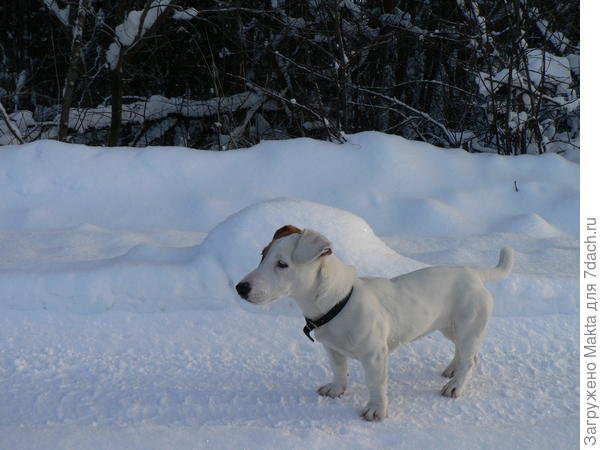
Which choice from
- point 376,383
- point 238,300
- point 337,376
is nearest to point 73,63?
point 238,300

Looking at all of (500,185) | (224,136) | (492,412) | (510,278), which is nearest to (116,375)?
(492,412)

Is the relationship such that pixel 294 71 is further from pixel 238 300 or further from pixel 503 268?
pixel 503 268

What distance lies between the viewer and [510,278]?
10.4ft

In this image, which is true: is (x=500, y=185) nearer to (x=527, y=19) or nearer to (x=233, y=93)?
(x=527, y=19)

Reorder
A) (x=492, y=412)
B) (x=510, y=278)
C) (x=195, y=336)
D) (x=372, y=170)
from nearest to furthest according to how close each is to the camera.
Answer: (x=492, y=412)
(x=195, y=336)
(x=510, y=278)
(x=372, y=170)

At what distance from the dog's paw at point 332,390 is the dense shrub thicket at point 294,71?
3600mm

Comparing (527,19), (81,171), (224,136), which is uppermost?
(527,19)

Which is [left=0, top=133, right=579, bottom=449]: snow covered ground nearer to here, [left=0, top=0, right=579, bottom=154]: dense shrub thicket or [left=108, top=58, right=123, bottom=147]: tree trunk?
[left=0, top=0, right=579, bottom=154]: dense shrub thicket

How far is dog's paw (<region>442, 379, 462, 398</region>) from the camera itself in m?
2.46

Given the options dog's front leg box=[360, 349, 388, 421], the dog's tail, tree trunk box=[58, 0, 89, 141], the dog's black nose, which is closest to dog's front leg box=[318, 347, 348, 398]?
dog's front leg box=[360, 349, 388, 421]

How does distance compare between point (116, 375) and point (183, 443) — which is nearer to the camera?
point (183, 443)

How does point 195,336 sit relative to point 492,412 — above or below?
below

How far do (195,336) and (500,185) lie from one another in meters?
2.72

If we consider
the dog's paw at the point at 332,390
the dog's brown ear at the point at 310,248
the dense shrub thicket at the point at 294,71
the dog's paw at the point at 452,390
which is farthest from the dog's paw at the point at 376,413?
the dense shrub thicket at the point at 294,71
